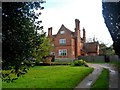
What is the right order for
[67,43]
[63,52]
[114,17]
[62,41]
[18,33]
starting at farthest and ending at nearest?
1. [62,41]
2. [63,52]
3. [67,43]
4. [114,17]
5. [18,33]

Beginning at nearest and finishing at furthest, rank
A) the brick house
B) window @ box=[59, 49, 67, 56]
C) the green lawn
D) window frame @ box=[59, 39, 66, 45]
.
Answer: the green lawn
the brick house
window @ box=[59, 49, 67, 56]
window frame @ box=[59, 39, 66, 45]

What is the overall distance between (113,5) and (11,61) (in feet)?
37.3

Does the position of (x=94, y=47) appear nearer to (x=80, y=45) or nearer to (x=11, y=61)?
(x=80, y=45)

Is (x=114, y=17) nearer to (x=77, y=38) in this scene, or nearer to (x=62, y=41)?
(x=77, y=38)

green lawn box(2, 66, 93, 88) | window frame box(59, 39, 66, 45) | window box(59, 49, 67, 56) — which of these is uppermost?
window frame box(59, 39, 66, 45)

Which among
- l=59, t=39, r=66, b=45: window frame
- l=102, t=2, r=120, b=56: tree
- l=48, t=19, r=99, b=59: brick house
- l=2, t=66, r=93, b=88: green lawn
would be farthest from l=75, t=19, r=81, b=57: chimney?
l=102, t=2, r=120, b=56: tree

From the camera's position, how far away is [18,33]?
9594mm

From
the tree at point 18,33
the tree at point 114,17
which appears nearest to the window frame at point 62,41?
the tree at point 114,17

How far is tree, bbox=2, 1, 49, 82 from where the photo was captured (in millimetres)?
9365

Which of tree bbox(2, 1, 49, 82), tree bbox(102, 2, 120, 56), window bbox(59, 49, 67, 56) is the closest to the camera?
tree bbox(2, 1, 49, 82)

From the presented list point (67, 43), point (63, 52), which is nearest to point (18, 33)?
Result: point (67, 43)

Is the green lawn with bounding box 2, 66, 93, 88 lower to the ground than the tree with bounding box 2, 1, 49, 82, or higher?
lower

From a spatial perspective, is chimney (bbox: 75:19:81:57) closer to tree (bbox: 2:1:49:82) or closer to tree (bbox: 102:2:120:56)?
tree (bbox: 102:2:120:56)

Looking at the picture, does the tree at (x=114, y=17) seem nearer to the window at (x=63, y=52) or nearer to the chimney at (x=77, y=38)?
the chimney at (x=77, y=38)
